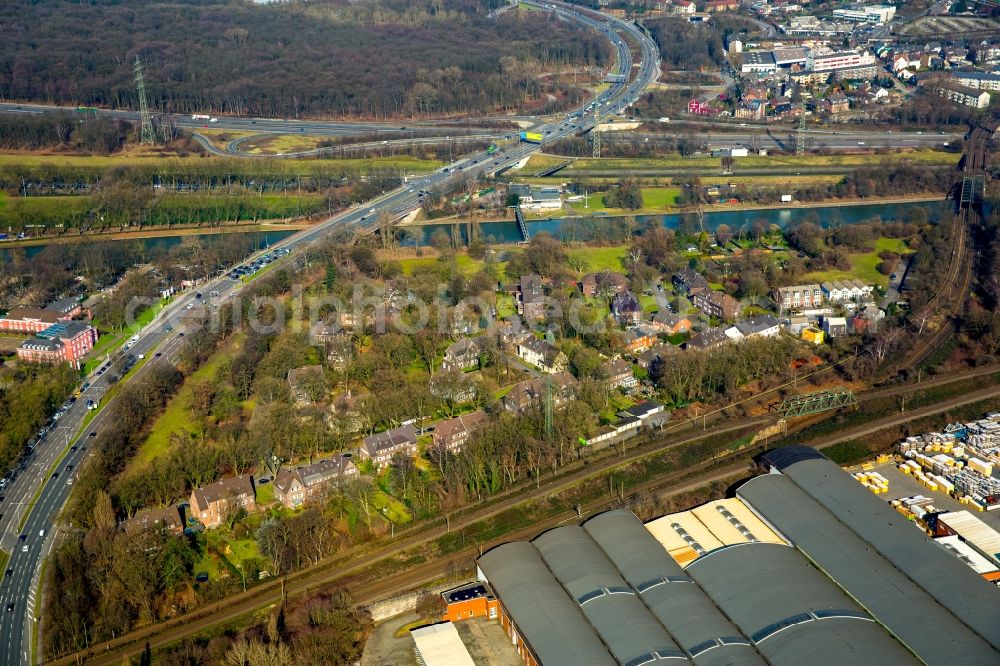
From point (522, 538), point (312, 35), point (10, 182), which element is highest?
point (312, 35)

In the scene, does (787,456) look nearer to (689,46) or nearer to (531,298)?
(531,298)

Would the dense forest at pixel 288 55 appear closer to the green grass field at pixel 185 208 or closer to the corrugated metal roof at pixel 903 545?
the green grass field at pixel 185 208

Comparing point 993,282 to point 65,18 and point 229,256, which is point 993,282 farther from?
point 65,18

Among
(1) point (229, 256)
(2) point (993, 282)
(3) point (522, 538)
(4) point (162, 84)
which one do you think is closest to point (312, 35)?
(4) point (162, 84)

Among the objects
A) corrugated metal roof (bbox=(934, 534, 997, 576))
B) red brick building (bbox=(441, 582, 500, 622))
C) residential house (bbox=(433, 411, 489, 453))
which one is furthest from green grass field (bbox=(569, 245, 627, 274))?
red brick building (bbox=(441, 582, 500, 622))

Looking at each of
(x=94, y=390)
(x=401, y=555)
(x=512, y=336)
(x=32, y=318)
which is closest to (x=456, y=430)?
(x=401, y=555)

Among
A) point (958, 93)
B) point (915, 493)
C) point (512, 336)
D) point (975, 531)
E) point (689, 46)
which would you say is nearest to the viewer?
point (975, 531)
